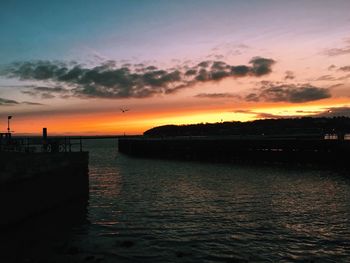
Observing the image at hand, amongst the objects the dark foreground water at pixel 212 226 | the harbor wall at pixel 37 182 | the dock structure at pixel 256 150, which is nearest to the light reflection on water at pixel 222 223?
the dark foreground water at pixel 212 226

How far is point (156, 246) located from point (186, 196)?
11.6 metres

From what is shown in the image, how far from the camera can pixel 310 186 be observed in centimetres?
2922

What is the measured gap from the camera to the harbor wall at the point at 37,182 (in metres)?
17.1

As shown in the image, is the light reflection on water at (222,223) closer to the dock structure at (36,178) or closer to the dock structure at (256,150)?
the dock structure at (36,178)

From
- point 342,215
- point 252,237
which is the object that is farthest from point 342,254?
point 342,215

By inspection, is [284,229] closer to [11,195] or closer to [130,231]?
[130,231]

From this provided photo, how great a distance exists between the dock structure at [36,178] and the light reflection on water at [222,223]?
83.1 inches

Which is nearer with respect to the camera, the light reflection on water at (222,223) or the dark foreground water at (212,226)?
the dark foreground water at (212,226)

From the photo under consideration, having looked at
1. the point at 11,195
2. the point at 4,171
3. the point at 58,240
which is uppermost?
the point at 4,171

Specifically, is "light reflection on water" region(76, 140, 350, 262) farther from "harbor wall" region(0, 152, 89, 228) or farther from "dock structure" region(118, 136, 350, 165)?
"dock structure" region(118, 136, 350, 165)

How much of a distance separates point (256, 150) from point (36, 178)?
4285 cm

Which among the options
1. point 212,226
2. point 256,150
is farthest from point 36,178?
point 256,150

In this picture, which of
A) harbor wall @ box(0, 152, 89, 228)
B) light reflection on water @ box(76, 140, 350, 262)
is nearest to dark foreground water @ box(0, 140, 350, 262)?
light reflection on water @ box(76, 140, 350, 262)

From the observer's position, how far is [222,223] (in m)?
17.6
